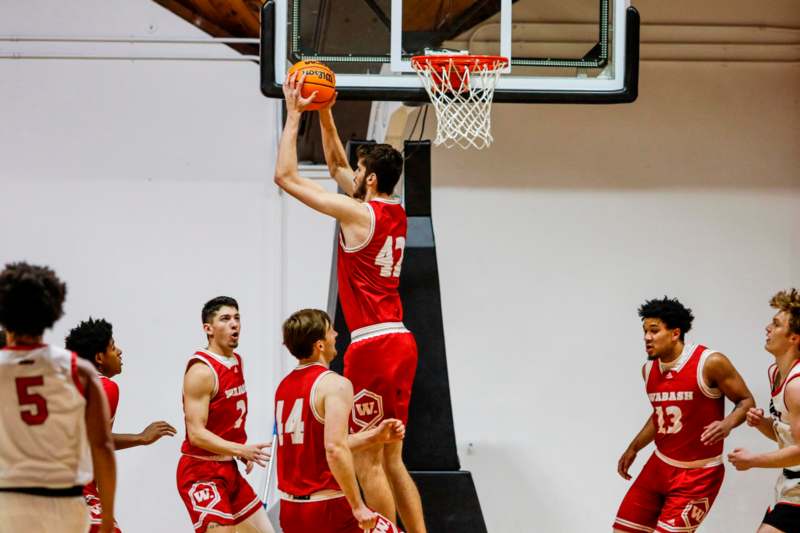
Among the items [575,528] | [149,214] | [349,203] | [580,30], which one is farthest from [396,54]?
[575,528]

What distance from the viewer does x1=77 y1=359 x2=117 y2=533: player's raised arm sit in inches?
149

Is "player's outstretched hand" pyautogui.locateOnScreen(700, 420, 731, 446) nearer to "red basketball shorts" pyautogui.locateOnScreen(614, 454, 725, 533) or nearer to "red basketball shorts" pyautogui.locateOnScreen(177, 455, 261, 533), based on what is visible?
"red basketball shorts" pyautogui.locateOnScreen(614, 454, 725, 533)

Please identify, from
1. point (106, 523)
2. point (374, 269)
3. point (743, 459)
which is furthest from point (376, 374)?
point (106, 523)

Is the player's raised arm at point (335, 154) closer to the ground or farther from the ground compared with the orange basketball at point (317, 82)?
closer to the ground

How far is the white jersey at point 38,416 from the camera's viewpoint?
379 centimetres

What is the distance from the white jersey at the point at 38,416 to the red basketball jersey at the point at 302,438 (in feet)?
4.25

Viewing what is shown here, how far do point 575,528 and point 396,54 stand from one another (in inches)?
183

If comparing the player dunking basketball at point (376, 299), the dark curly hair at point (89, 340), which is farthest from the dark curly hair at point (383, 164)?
the dark curly hair at point (89, 340)

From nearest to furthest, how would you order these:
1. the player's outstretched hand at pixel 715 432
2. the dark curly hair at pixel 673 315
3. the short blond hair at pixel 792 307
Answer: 1. the short blond hair at pixel 792 307
2. the player's outstretched hand at pixel 715 432
3. the dark curly hair at pixel 673 315

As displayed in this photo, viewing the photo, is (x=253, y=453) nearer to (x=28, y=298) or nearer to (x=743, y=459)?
(x=28, y=298)

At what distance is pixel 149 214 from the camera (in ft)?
32.1

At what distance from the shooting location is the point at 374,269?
19.5ft

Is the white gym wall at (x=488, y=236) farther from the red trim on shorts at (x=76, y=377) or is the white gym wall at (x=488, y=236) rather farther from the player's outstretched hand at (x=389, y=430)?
the red trim on shorts at (x=76, y=377)

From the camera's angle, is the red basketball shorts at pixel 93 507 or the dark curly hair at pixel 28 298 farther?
the red basketball shorts at pixel 93 507
